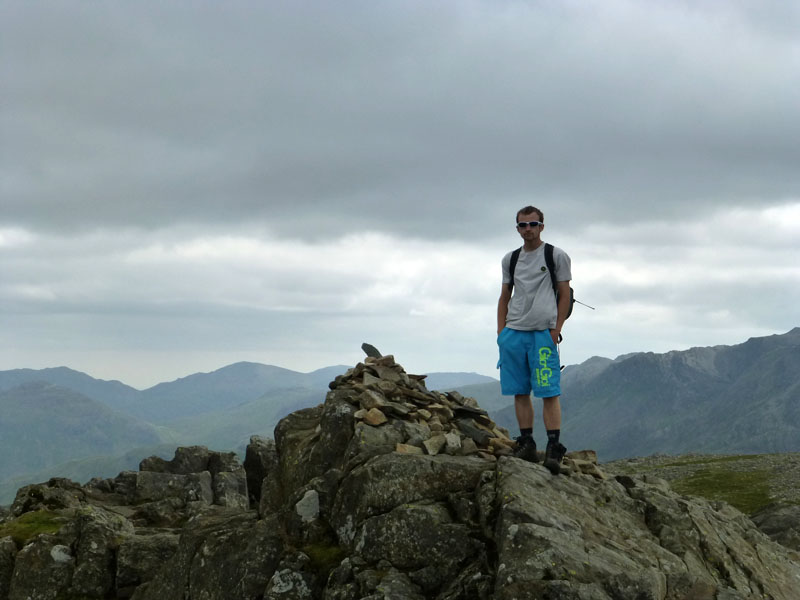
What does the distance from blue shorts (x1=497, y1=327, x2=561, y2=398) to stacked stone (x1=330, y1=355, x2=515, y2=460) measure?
2486 millimetres

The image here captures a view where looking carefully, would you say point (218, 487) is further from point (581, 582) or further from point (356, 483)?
point (581, 582)

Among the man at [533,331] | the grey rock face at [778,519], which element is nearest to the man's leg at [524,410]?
the man at [533,331]

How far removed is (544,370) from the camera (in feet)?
61.6

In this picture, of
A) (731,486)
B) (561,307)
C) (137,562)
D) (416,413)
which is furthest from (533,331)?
(731,486)

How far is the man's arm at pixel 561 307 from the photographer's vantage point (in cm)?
1878

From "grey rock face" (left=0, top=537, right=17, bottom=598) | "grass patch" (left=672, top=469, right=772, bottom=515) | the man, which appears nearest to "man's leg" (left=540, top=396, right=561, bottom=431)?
the man

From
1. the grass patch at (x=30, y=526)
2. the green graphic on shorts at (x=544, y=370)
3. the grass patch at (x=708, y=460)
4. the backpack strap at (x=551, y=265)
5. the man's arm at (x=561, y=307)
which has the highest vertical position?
the backpack strap at (x=551, y=265)

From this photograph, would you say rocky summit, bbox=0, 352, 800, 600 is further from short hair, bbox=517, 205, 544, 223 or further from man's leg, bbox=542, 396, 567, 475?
short hair, bbox=517, 205, 544, 223

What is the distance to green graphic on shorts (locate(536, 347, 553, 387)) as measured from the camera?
18.7 meters

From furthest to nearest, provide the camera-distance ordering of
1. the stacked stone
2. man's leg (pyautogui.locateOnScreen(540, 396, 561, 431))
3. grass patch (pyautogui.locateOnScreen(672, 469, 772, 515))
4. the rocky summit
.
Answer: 1. grass patch (pyautogui.locateOnScreen(672, 469, 772, 515))
2. the stacked stone
3. man's leg (pyautogui.locateOnScreen(540, 396, 561, 431))
4. the rocky summit

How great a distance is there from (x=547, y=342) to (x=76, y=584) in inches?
835

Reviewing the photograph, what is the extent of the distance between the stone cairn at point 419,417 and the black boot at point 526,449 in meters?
0.50

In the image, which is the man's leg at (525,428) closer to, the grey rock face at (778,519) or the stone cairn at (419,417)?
the stone cairn at (419,417)

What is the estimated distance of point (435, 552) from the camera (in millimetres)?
16797
